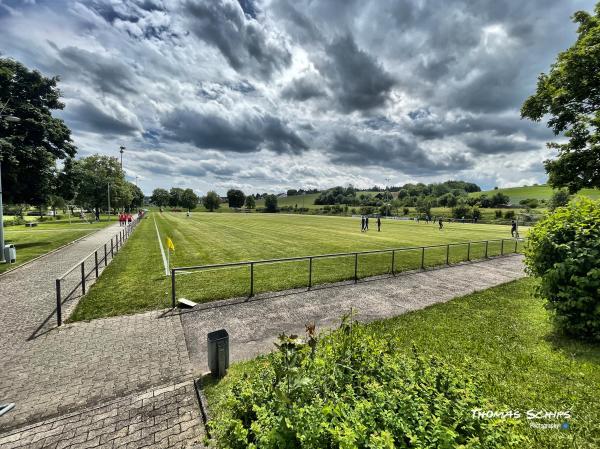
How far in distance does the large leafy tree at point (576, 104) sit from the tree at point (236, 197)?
509ft

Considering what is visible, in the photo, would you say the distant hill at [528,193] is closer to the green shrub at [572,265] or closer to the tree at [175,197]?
the green shrub at [572,265]

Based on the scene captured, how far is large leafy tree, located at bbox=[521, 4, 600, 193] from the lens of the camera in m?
13.2

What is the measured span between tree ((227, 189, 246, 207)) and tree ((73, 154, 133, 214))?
329 feet

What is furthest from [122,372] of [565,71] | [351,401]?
[565,71]

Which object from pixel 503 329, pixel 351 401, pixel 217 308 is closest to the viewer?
pixel 351 401

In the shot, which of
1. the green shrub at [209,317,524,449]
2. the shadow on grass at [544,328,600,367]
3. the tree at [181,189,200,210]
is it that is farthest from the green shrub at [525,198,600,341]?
the tree at [181,189,200,210]

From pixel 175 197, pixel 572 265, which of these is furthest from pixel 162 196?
pixel 572 265

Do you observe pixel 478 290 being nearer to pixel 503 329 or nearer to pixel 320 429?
pixel 503 329

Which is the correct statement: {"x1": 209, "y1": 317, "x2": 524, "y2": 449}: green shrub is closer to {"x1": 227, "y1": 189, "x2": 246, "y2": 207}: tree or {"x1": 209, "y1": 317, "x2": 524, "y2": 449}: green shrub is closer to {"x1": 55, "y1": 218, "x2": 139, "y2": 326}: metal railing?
{"x1": 55, "y1": 218, "x2": 139, "y2": 326}: metal railing

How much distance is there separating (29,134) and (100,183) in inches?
1487

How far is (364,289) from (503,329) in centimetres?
423

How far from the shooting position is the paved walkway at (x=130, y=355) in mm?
3561

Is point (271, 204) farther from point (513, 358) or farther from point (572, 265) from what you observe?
point (513, 358)

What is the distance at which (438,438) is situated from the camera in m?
2.01
